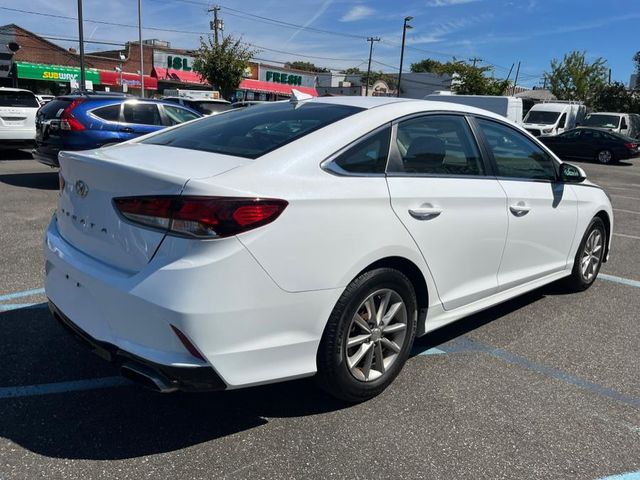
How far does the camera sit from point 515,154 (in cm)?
408

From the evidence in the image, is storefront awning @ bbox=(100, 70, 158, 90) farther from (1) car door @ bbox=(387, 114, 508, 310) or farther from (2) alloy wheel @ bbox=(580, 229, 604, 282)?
(1) car door @ bbox=(387, 114, 508, 310)

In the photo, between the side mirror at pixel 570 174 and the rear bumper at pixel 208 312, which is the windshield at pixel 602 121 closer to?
the side mirror at pixel 570 174

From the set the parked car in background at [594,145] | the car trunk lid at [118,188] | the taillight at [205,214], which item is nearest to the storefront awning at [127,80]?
the parked car in background at [594,145]

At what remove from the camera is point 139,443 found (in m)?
2.62

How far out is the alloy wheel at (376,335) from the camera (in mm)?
2904

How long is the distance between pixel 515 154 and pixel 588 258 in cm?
170

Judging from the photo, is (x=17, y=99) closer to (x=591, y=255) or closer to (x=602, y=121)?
(x=591, y=255)

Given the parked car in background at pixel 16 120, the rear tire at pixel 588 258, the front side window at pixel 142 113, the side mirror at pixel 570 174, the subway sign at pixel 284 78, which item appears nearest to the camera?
the side mirror at pixel 570 174

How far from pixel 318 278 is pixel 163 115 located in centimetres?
832

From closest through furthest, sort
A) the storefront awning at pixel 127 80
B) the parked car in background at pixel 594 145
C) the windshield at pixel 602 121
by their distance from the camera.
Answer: the parked car in background at pixel 594 145
the windshield at pixel 602 121
the storefront awning at pixel 127 80

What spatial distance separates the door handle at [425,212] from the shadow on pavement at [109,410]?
109 cm

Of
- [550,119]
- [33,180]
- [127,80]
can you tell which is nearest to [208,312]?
[33,180]

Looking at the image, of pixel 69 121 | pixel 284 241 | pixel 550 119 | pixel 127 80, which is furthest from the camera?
pixel 127 80

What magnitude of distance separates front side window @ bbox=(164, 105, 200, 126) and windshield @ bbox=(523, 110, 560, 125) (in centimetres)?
2082
